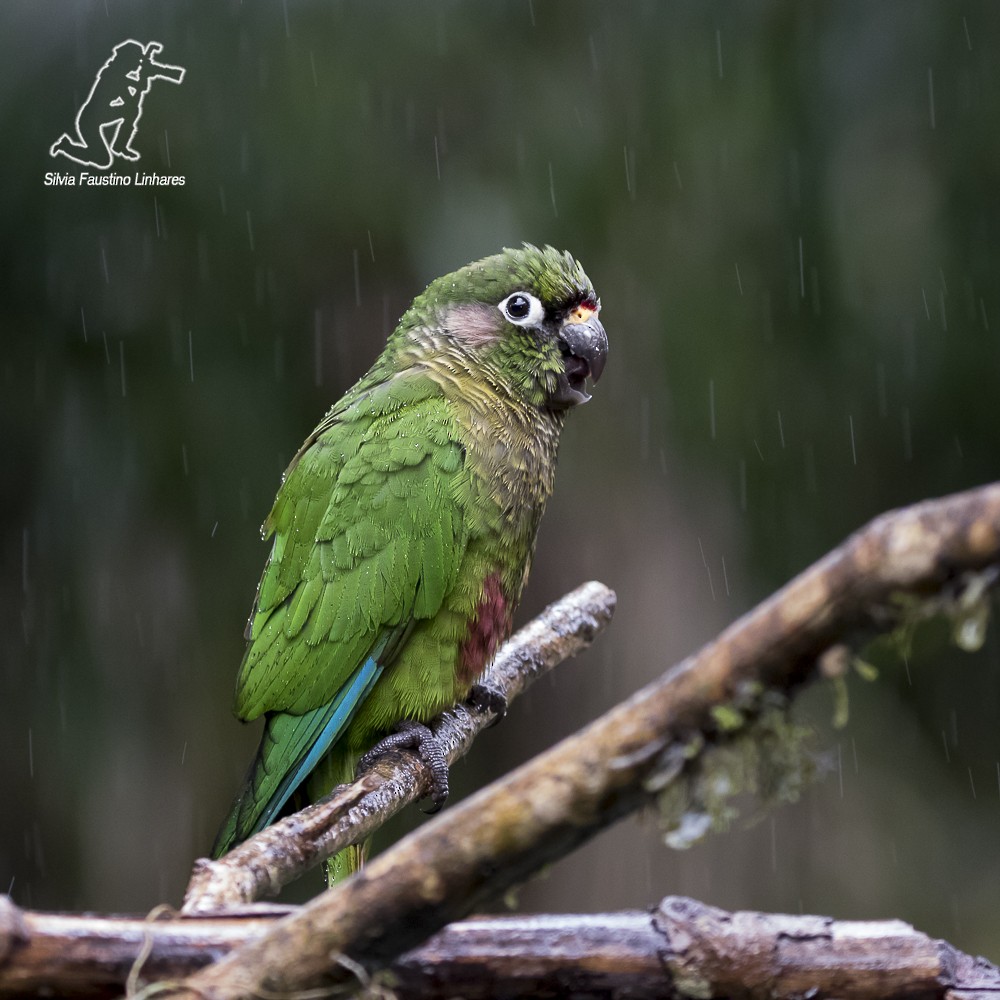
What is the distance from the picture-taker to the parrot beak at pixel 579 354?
336 centimetres

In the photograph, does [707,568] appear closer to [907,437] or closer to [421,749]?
[907,437]

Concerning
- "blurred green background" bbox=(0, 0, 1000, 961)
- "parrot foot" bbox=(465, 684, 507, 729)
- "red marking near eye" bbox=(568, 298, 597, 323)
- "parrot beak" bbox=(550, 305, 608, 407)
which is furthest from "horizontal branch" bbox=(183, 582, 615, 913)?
"blurred green background" bbox=(0, 0, 1000, 961)

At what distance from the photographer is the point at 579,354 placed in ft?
11.1

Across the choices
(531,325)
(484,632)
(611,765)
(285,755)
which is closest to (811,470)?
(531,325)

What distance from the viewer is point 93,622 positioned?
4754mm

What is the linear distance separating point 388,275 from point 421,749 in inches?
95.0

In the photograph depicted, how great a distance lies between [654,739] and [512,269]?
241cm

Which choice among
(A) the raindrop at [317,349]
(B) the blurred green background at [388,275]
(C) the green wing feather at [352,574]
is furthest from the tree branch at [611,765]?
(A) the raindrop at [317,349]

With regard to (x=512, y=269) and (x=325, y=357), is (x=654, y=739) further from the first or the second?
(x=325, y=357)

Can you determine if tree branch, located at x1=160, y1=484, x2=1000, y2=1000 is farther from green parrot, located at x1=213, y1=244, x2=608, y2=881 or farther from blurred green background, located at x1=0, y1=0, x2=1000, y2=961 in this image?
blurred green background, located at x1=0, y1=0, x2=1000, y2=961

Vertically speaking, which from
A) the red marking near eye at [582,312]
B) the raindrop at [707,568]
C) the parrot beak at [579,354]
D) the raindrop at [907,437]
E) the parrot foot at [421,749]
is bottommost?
the parrot foot at [421,749]

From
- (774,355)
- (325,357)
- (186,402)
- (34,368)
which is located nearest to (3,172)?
(34,368)

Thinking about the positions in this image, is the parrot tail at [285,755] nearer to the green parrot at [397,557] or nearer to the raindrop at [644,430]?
the green parrot at [397,557]

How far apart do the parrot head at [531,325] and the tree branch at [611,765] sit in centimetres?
221
